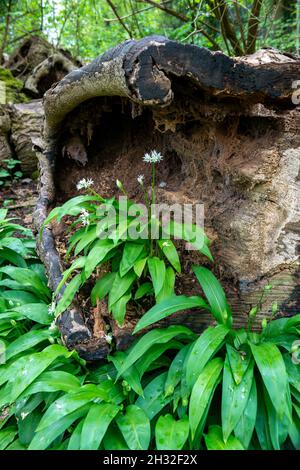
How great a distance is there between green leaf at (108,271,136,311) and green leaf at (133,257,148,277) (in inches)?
3.1

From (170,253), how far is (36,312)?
1085 mm

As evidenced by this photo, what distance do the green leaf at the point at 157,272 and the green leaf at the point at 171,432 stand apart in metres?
0.58

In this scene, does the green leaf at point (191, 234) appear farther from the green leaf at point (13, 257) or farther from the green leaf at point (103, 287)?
the green leaf at point (13, 257)

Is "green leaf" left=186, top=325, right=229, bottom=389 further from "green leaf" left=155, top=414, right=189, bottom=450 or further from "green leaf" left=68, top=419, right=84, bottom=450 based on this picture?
"green leaf" left=68, top=419, right=84, bottom=450

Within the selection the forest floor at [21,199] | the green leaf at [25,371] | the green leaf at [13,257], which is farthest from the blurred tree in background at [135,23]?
the green leaf at [25,371]

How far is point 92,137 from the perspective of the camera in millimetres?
3482

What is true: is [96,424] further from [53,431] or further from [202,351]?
[202,351]

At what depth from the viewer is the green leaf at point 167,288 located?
210 cm

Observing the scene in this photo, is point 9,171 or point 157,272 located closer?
point 157,272

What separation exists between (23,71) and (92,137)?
5.10 meters

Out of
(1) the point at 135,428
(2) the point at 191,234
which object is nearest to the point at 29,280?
(2) the point at 191,234

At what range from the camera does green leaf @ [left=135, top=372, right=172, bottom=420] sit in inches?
75.5

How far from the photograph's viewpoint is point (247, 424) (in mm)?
1759

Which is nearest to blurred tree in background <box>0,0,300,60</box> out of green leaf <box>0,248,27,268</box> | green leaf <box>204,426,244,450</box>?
green leaf <box>0,248,27,268</box>
